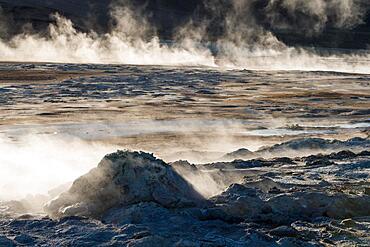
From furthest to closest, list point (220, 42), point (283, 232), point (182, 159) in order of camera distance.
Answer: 1. point (220, 42)
2. point (182, 159)
3. point (283, 232)

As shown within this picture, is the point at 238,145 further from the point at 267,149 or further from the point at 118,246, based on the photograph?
the point at 118,246

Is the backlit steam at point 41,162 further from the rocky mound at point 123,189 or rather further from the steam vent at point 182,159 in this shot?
the rocky mound at point 123,189

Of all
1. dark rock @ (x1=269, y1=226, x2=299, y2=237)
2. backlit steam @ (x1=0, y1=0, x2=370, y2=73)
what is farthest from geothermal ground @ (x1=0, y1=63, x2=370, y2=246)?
backlit steam @ (x1=0, y1=0, x2=370, y2=73)

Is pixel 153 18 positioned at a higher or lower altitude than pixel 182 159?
higher

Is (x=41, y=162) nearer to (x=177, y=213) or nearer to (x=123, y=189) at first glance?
(x=123, y=189)

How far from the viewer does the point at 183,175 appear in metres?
7.93

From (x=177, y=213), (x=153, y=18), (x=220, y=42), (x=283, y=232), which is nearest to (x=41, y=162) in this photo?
(x=177, y=213)

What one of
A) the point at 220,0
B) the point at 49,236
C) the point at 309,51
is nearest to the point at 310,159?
the point at 49,236

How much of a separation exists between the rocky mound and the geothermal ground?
11 millimetres

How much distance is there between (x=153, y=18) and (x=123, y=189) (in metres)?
72.9

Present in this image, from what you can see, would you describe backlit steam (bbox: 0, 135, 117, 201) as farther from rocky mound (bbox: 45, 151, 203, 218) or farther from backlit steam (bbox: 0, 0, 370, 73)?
backlit steam (bbox: 0, 0, 370, 73)

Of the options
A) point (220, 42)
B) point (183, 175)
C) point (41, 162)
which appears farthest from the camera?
point (220, 42)

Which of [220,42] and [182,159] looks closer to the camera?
[182,159]

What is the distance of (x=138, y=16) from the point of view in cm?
7525
